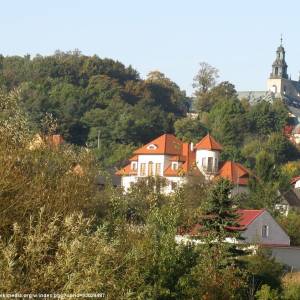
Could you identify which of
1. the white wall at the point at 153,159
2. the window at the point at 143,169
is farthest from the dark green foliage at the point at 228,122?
the window at the point at 143,169

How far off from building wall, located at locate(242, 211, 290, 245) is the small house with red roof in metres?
24.5

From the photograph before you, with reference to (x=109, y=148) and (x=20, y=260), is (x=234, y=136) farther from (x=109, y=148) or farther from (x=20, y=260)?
(x=20, y=260)

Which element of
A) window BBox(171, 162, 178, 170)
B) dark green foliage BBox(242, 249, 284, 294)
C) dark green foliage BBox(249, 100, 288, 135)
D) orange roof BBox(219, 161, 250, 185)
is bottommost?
dark green foliage BBox(242, 249, 284, 294)

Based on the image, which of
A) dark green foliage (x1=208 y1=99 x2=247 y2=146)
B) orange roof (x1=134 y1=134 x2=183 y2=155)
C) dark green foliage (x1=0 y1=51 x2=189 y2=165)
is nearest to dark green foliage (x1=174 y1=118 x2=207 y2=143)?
dark green foliage (x1=208 y1=99 x2=247 y2=146)

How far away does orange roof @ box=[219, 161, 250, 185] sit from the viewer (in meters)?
77.6

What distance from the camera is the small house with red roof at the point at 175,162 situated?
259 feet

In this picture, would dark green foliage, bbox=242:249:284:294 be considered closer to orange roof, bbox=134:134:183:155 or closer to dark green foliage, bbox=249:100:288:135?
orange roof, bbox=134:134:183:155

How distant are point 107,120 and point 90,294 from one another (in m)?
91.5

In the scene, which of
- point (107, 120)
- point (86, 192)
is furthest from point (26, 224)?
point (107, 120)

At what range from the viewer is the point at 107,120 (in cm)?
10788

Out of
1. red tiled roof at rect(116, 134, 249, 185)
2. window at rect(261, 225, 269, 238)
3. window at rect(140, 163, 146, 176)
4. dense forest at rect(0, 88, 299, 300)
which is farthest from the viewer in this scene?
window at rect(140, 163, 146, 176)

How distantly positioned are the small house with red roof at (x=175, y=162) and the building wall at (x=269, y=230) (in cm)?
2446

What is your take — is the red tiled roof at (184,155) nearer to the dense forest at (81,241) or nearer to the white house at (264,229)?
the white house at (264,229)

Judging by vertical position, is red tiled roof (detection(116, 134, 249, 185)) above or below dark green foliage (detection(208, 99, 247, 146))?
below
